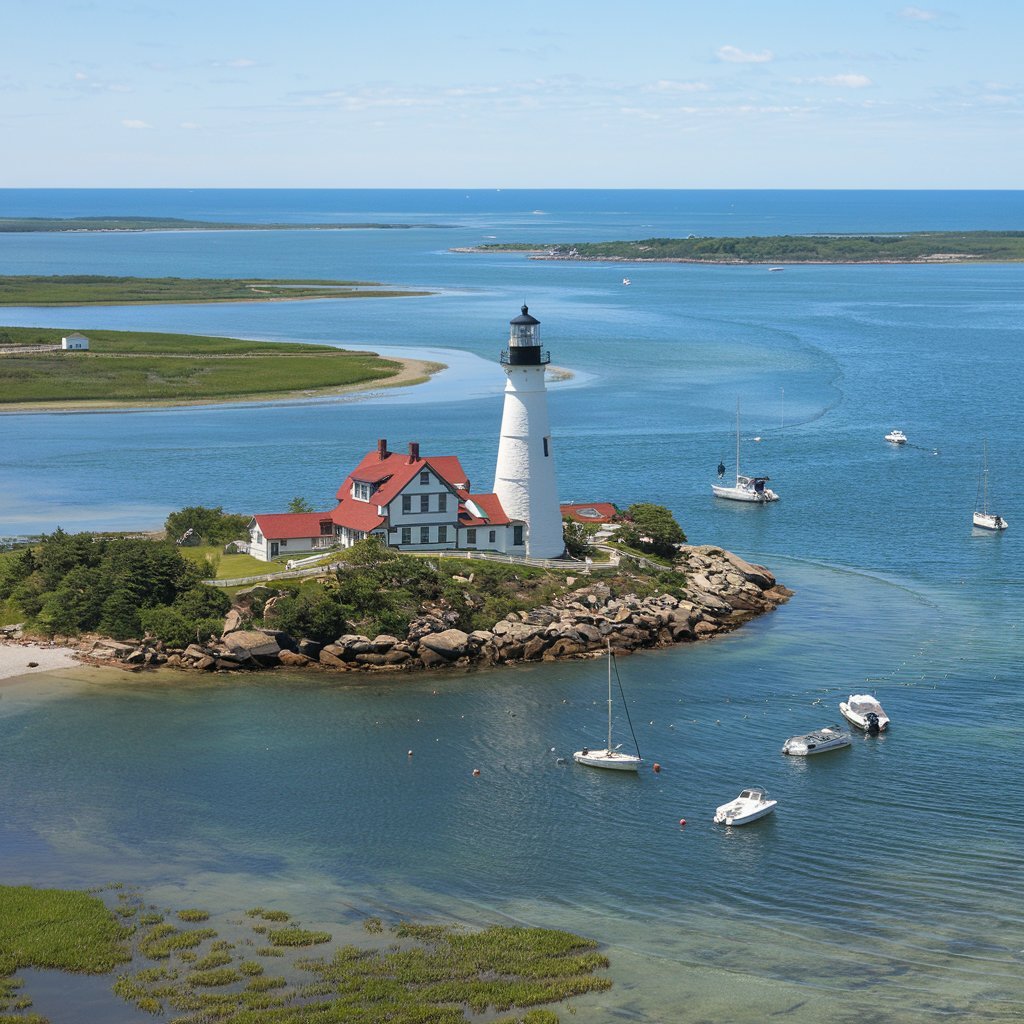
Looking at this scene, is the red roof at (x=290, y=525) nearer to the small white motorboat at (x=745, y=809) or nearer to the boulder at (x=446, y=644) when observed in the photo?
the boulder at (x=446, y=644)

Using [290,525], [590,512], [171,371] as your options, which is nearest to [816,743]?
[290,525]

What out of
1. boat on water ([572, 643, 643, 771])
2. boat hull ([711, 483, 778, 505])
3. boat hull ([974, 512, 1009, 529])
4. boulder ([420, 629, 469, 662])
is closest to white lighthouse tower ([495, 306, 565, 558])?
boulder ([420, 629, 469, 662])

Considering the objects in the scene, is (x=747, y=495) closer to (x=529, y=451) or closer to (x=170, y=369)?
(x=529, y=451)

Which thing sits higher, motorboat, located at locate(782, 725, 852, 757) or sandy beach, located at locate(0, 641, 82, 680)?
motorboat, located at locate(782, 725, 852, 757)

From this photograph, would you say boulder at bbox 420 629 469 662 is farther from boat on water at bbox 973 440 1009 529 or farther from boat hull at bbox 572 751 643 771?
boat on water at bbox 973 440 1009 529

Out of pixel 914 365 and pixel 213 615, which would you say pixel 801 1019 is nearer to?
pixel 213 615

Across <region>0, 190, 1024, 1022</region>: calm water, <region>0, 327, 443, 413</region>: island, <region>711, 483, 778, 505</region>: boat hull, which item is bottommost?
<region>0, 190, 1024, 1022</region>: calm water

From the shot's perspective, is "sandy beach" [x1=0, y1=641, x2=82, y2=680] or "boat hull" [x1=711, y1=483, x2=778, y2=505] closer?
"sandy beach" [x1=0, y1=641, x2=82, y2=680]
